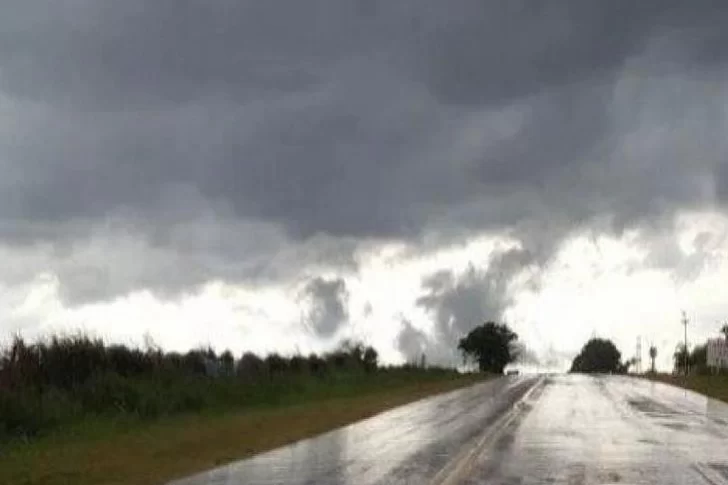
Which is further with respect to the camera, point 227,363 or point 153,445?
Result: point 227,363

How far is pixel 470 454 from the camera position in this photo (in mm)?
21828

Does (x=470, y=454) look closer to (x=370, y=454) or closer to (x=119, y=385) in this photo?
(x=370, y=454)

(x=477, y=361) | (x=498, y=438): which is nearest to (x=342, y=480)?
(x=498, y=438)

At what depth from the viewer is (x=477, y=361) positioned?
5802 inches

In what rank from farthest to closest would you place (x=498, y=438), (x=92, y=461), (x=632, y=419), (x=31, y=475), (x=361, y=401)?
(x=361, y=401) → (x=632, y=419) → (x=498, y=438) → (x=92, y=461) → (x=31, y=475)

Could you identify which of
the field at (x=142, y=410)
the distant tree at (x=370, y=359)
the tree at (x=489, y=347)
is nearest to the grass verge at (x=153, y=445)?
the field at (x=142, y=410)

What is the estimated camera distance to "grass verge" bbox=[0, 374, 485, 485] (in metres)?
20.2

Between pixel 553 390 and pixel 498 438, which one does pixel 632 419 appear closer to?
pixel 498 438

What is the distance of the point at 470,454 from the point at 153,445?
7.11m

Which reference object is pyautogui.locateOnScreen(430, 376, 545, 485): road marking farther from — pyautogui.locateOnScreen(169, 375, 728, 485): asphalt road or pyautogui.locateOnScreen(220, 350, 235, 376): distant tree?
pyautogui.locateOnScreen(220, 350, 235, 376): distant tree

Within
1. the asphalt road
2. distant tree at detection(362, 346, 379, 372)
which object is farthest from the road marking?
distant tree at detection(362, 346, 379, 372)

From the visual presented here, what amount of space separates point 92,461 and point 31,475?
2.21 meters

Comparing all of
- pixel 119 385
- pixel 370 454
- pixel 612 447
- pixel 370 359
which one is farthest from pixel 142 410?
pixel 370 359

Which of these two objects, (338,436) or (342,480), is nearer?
(342,480)
